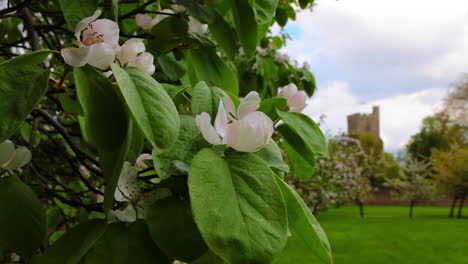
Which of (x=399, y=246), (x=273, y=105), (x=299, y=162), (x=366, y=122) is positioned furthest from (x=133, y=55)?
(x=366, y=122)

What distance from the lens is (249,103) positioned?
57 cm

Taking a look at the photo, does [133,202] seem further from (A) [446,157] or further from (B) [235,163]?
(A) [446,157]

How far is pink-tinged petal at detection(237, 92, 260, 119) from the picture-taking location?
0.57 meters

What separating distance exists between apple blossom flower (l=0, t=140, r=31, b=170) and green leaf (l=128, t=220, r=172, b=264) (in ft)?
1.02

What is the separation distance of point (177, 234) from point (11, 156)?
39 centimetres

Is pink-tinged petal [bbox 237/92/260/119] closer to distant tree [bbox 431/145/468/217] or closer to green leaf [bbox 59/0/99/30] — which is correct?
green leaf [bbox 59/0/99/30]

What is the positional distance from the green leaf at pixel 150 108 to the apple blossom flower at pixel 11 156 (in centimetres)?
34

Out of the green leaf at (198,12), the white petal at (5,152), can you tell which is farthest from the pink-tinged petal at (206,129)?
the white petal at (5,152)

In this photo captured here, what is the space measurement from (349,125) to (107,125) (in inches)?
1309

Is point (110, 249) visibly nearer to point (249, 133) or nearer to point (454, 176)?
point (249, 133)

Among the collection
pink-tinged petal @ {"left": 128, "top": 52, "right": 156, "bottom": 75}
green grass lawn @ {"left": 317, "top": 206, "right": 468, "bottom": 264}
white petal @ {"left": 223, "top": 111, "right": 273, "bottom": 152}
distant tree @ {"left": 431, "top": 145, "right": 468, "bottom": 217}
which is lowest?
distant tree @ {"left": 431, "top": 145, "right": 468, "bottom": 217}

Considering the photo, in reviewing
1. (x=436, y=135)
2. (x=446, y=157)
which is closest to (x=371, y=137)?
(x=436, y=135)

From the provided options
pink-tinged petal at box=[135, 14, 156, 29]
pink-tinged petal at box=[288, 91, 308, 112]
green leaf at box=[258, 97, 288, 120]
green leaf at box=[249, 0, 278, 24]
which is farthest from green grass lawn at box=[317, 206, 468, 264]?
green leaf at box=[249, 0, 278, 24]

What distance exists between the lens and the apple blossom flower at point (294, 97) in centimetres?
92
